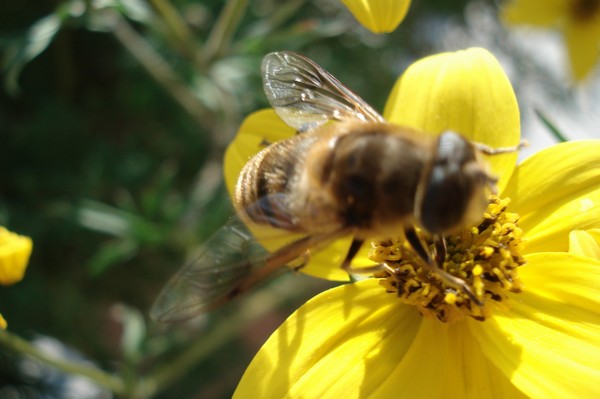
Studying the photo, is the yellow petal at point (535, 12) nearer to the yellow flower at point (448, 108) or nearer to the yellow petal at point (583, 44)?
the yellow petal at point (583, 44)

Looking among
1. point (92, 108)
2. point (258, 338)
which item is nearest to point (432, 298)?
point (92, 108)

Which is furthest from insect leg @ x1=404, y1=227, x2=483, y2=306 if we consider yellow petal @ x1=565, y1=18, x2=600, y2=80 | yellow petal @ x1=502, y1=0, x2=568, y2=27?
yellow petal @ x1=565, y1=18, x2=600, y2=80

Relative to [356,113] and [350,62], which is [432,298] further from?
[350,62]

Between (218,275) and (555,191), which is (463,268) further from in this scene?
(218,275)

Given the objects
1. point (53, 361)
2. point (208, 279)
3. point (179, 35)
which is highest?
point (179, 35)

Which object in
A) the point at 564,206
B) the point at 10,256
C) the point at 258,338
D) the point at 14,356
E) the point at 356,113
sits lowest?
the point at 258,338

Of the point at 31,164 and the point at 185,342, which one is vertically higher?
the point at 31,164

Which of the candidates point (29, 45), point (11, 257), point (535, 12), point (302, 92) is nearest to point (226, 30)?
point (29, 45)
